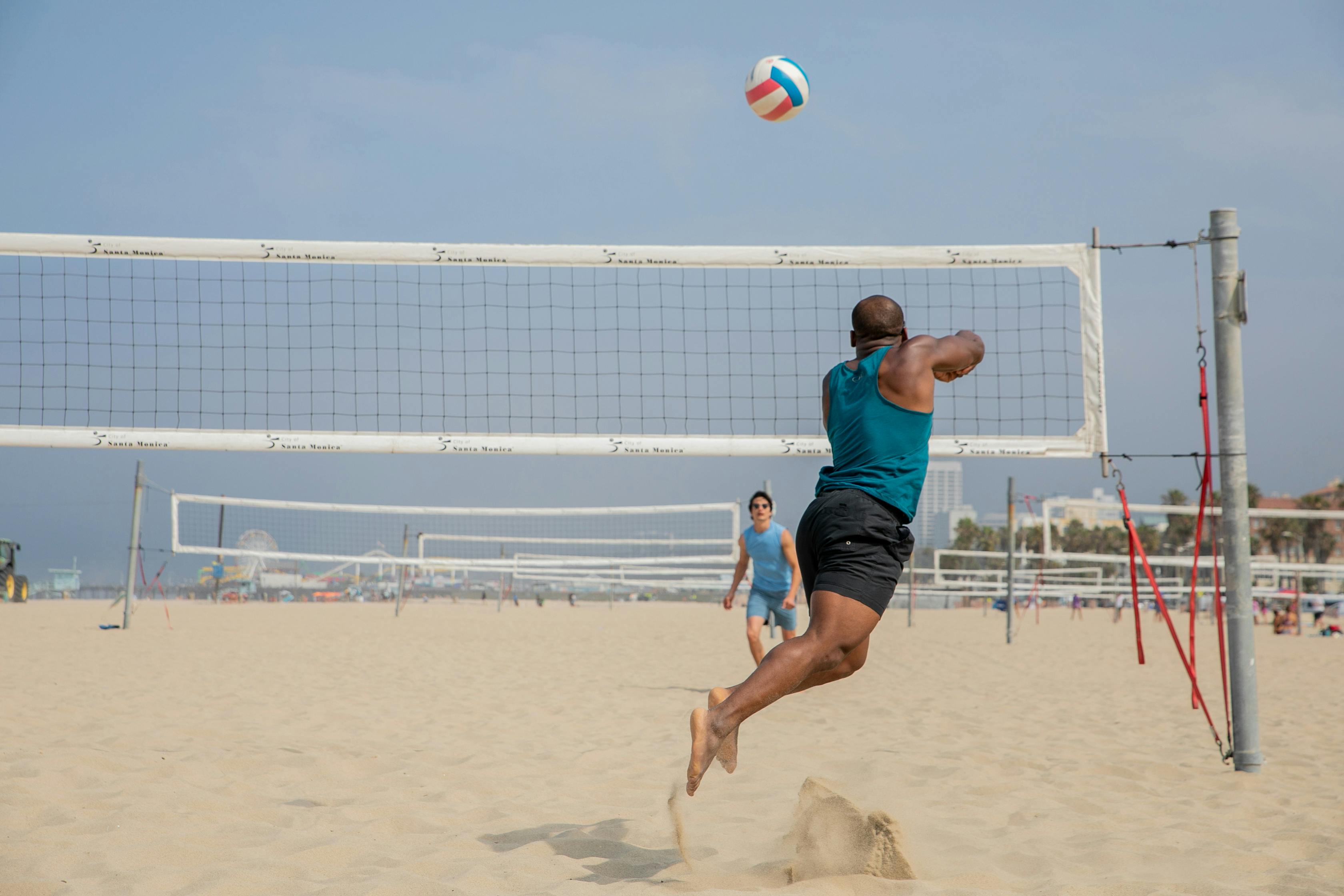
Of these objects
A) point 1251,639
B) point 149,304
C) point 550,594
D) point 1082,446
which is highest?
point 149,304

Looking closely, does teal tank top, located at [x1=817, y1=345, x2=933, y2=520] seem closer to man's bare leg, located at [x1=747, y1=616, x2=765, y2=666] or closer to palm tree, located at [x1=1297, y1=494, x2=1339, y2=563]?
man's bare leg, located at [x1=747, y1=616, x2=765, y2=666]

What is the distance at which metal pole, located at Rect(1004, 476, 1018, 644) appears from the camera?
11.5 meters

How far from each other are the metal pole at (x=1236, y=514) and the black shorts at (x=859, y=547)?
2311 millimetres

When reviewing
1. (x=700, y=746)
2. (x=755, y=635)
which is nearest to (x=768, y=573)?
(x=755, y=635)

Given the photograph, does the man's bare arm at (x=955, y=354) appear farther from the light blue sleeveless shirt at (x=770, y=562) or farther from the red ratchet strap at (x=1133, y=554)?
the light blue sleeveless shirt at (x=770, y=562)

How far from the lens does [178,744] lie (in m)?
4.27

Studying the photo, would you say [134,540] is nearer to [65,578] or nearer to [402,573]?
[402,573]

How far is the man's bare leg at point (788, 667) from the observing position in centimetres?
239

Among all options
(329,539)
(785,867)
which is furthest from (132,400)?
(329,539)

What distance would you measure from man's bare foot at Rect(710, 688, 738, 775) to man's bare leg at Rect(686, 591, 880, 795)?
0.02 metres

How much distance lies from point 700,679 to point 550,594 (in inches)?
1182

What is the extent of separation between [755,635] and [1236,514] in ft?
9.66

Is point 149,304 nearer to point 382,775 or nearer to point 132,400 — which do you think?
point 132,400

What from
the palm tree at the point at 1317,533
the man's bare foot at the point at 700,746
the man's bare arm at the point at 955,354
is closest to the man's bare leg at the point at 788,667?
the man's bare foot at the point at 700,746
